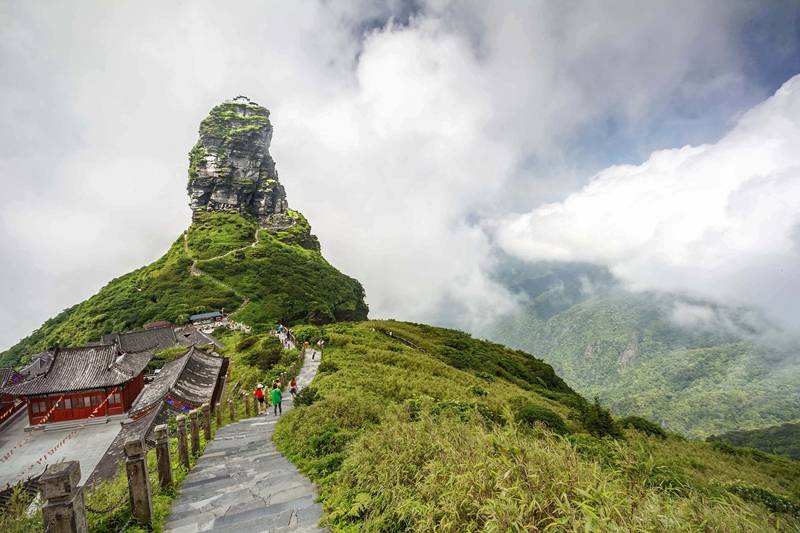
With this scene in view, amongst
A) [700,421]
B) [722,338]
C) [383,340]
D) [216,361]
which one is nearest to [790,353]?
[722,338]

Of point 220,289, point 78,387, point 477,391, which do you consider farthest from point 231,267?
point 477,391

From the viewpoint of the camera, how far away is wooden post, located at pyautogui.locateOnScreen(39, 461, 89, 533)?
5.47m

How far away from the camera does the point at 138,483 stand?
742cm

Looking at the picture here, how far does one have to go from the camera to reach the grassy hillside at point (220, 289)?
256ft

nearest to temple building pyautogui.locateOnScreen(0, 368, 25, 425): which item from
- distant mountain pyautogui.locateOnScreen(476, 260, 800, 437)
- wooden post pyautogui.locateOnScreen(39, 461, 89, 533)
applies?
wooden post pyautogui.locateOnScreen(39, 461, 89, 533)

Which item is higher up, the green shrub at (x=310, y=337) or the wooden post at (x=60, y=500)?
the green shrub at (x=310, y=337)

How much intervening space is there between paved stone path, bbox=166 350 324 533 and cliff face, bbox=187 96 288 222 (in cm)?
12907

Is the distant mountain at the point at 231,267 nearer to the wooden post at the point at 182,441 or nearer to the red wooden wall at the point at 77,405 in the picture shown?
the red wooden wall at the point at 77,405

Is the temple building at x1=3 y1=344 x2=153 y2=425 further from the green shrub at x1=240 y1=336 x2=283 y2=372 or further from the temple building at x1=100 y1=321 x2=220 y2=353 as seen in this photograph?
the green shrub at x1=240 y1=336 x2=283 y2=372

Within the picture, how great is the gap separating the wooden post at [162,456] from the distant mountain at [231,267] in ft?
194

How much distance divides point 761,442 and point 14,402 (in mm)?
101193

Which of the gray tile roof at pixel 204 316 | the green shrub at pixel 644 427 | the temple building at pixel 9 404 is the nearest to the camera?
the green shrub at pixel 644 427

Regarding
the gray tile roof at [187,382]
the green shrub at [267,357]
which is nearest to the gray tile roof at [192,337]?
the gray tile roof at [187,382]

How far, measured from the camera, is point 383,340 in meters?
34.3
